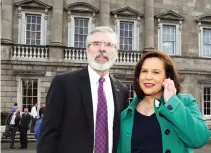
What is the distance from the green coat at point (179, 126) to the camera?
2.84 metres

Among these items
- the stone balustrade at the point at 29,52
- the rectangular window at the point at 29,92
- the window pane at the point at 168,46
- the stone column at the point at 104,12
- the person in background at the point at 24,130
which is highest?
the stone column at the point at 104,12

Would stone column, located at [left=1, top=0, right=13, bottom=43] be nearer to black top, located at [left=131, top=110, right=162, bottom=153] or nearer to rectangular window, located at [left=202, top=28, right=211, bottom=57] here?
rectangular window, located at [left=202, top=28, right=211, bottom=57]

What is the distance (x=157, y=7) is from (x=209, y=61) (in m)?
5.69

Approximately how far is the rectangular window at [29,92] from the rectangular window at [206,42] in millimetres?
12961

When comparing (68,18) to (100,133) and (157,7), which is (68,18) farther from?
(100,133)

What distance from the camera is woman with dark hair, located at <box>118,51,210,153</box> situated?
9.41 ft

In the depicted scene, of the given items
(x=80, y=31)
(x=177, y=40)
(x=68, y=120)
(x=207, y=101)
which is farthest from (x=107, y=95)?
(x=207, y=101)

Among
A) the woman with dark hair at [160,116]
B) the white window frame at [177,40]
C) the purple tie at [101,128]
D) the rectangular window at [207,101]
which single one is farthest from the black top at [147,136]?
the rectangular window at [207,101]

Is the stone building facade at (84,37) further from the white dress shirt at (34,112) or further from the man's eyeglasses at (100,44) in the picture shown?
the man's eyeglasses at (100,44)

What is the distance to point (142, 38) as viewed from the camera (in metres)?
25.0

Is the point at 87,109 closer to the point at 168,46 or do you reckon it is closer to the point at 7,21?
the point at 7,21

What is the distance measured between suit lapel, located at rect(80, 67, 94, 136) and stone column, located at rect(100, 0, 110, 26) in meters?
20.5

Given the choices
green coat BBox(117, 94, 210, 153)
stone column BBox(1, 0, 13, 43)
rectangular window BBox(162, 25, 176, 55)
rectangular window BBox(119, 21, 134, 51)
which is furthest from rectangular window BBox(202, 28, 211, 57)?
green coat BBox(117, 94, 210, 153)

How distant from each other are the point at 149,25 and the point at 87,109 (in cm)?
2179
